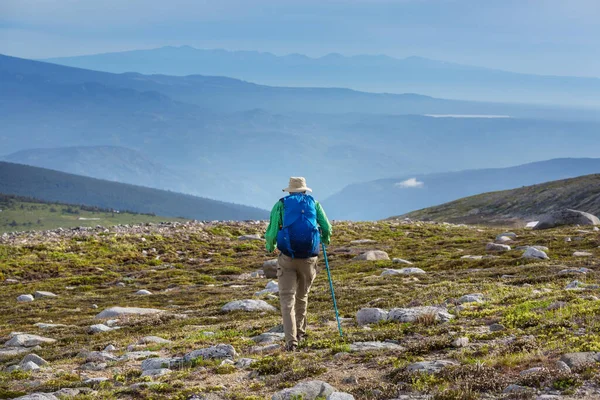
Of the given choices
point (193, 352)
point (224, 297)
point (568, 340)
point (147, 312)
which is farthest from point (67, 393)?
point (224, 297)

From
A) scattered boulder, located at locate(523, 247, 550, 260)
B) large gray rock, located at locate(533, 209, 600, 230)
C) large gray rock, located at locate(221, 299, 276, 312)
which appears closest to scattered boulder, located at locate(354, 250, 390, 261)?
scattered boulder, located at locate(523, 247, 550, 260)

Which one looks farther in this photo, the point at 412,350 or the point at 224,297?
the point at 224,297

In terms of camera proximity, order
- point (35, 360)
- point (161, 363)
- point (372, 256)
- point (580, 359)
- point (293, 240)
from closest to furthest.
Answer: point (580, 359), point (161, 363), point (293, 240), point (35, 360), point (372, 256)

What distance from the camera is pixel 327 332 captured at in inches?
683

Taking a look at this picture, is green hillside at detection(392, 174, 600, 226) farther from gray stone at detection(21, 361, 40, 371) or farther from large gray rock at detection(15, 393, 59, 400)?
large gray rock at detection(15, 393, 59, 400)

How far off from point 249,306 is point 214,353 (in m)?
9.61

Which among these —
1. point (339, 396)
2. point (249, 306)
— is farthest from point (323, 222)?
point (249, 306)

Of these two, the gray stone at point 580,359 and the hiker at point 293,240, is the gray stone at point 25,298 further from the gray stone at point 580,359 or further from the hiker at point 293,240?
the gray stone at point 580,359

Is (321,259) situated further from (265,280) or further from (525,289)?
(525,289)

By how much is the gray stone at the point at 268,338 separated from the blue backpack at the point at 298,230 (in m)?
2.36

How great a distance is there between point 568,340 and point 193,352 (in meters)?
7.47

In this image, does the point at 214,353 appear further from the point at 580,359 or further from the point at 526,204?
the point at 526,204

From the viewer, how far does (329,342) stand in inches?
596

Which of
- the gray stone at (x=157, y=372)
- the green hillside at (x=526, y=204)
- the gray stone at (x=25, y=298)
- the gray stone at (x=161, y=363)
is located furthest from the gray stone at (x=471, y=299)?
the green hillside at (x=526, y=204)
